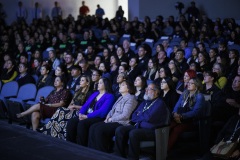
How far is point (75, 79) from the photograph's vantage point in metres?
8.02

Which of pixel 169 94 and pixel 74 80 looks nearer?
pixel 169 94

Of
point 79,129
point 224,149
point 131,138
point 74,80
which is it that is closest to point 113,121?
point 79,129

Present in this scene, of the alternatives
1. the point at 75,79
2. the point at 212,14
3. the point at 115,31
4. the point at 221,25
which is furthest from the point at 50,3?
the point at 75,79

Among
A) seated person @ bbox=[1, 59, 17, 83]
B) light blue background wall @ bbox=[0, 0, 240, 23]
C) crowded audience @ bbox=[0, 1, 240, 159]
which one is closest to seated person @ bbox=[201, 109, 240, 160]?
crowded audience @ bbox=[0, 1, 240, 159]

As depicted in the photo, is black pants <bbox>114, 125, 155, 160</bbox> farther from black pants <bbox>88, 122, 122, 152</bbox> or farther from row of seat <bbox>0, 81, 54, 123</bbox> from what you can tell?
row of seat <bbox>0, 81, 54, 123</bbox>

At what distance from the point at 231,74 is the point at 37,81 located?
3.52m

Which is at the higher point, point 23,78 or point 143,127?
point 23,78

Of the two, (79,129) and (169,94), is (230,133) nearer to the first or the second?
(169,94)

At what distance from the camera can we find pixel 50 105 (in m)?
7.00

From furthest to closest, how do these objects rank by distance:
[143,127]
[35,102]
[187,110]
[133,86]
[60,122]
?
[35,102] < [60,122] < [133,86] < [187,110] < [143,127]

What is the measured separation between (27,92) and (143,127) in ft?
9.62

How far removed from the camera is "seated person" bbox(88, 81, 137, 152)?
5645 millimetres

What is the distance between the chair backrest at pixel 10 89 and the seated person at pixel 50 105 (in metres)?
1.05

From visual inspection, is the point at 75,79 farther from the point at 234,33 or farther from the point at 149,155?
the point at 234,33
